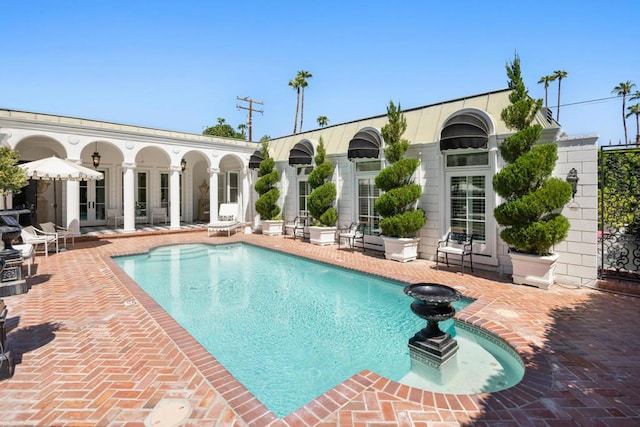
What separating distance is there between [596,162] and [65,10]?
12794 mm

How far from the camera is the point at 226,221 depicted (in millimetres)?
17391

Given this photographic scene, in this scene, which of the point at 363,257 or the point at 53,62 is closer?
the point at 53,62

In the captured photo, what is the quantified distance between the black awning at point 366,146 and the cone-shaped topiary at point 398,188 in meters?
0.88

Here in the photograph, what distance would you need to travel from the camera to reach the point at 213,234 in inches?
636

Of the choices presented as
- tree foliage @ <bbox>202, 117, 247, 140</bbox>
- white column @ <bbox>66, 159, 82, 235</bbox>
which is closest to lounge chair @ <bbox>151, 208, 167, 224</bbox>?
white column @ <bbox>66, 159, 82, 235</bbox>

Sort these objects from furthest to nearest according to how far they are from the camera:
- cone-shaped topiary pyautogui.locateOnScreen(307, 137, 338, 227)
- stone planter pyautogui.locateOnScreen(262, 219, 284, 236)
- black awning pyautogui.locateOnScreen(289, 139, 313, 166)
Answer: stone planter pyautogui.locateOnScreen(262, 219, 284, 236) < black awning pyautogui.locateOnScreen(289, 139, 313, 166) < cone-shaped topiary pyautogui.locateOnScreen(307, 137, 338, 227)

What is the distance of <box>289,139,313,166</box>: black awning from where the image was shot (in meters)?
14.5

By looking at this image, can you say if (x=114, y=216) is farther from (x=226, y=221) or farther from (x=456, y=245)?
(x=456, y=245)

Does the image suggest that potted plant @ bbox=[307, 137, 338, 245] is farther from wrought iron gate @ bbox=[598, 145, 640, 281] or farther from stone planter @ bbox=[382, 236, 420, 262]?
wrought iron gate @ bbox=[598, 145, 640, 281]

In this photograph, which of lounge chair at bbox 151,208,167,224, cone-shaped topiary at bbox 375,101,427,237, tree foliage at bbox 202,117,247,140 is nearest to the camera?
cone-shaped topiary at bbox 375,101,427,237

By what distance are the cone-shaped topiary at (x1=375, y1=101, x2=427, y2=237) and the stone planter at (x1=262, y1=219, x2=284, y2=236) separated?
6849 mm

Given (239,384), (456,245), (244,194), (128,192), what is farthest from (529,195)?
(128,192)

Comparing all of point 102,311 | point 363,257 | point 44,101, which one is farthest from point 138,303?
point 44,101

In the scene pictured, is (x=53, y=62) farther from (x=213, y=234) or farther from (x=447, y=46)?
(x=447, y=46)
